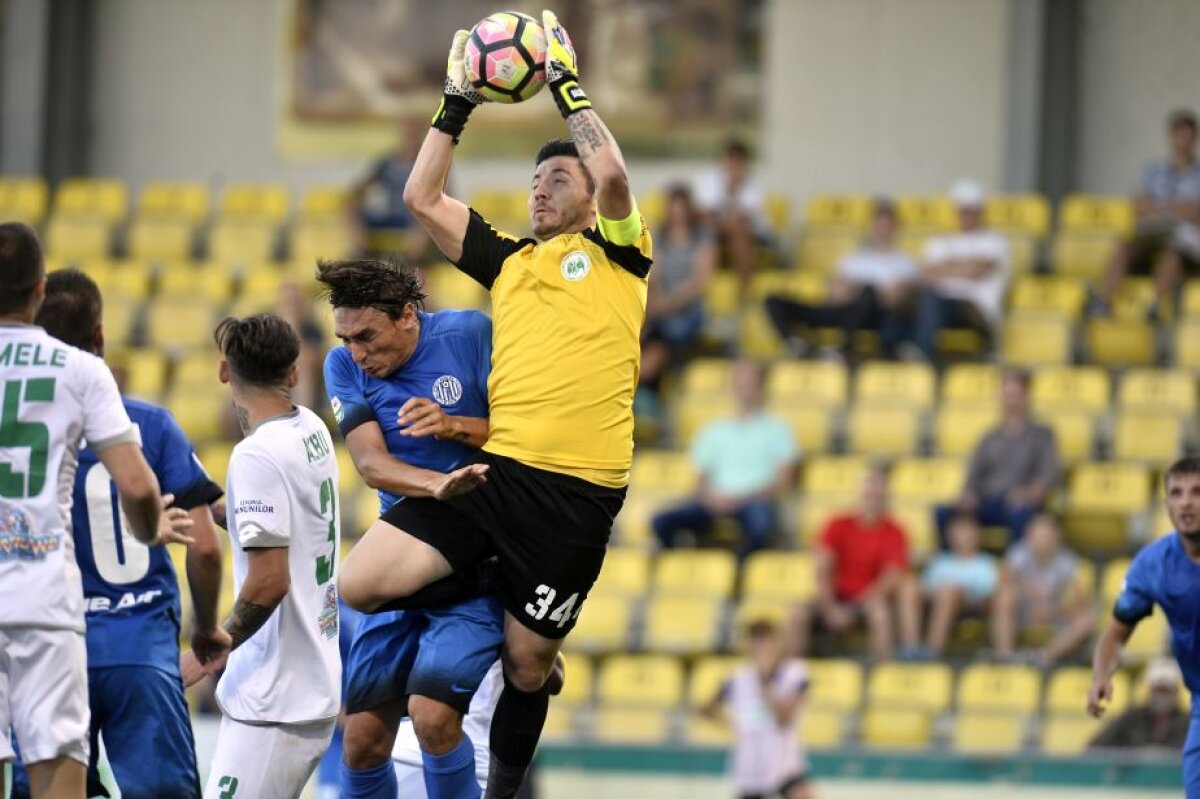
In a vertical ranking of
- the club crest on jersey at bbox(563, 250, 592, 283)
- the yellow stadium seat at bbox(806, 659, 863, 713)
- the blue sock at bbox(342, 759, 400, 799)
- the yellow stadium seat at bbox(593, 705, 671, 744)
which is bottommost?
the yellow stadium seat at bbox(593, 705, 671, 744)

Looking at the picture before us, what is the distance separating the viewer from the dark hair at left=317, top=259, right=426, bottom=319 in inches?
273

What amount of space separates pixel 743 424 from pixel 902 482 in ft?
3.86

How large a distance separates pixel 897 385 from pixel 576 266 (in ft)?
29.6

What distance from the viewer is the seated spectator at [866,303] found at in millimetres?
16266

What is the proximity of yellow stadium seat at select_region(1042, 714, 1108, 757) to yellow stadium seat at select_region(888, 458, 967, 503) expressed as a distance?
1990 mm

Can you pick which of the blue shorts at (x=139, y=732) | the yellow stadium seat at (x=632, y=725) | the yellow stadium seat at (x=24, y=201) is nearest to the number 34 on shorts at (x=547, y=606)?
the blue shorts at (x=139, y=732)

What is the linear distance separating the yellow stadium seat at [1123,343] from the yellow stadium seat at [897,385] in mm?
1408

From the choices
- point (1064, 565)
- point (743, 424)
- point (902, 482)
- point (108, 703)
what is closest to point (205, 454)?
point (743, 424)

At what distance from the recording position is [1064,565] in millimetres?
13891

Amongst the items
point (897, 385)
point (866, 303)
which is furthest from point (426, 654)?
point (866, 303)

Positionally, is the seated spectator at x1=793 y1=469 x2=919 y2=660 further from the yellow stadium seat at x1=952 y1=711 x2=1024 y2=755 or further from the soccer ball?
the soccer ball

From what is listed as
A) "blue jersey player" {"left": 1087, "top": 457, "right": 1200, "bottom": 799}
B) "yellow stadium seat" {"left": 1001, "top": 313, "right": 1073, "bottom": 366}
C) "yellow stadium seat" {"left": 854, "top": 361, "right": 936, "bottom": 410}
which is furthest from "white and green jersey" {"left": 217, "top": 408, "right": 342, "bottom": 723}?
"yellow stadium seat" {"left": 1001, "top": 313, "right": 1073, "bottom": 366}

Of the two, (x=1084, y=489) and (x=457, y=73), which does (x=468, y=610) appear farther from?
(x=1084, y=489)

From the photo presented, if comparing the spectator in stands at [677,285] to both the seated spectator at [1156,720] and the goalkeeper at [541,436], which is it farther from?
the goalkeeper at [541,436]
